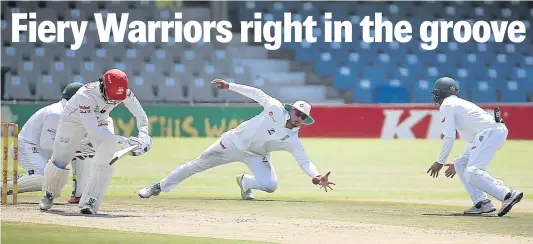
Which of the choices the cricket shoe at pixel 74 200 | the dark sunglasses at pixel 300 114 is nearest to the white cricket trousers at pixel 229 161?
the dark sunglasses at pixel 300 114

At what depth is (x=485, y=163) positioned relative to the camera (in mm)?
13820

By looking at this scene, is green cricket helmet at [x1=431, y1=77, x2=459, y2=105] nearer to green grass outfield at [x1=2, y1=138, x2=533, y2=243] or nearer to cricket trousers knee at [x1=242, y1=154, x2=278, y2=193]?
green grass outfield at [x1=2, y1=138, x2=533, y2=243]

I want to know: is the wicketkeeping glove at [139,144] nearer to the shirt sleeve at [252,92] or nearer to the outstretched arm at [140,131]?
the outstretched arm at [140,131]

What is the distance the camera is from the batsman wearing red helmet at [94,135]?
12.9m

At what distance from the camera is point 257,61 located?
112 ft

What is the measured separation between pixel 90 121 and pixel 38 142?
261 cm

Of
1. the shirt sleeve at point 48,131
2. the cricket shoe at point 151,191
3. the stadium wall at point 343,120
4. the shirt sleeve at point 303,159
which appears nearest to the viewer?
the shirt sleeve at point 303,159

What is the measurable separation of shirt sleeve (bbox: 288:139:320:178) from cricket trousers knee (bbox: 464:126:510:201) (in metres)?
1.91

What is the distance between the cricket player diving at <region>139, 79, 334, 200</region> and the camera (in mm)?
15156

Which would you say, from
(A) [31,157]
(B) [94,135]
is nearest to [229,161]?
(A) [31,157]

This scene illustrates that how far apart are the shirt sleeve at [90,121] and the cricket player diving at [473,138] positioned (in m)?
3.76

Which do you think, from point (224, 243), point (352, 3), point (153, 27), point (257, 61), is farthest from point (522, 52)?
point (224, 243)

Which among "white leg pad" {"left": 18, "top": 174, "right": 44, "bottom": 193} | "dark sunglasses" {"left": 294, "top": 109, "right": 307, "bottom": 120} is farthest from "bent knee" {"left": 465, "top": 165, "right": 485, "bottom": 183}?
"white leg pad" {"left": 18, "top": 174, "right": 44, "bottom": 193}

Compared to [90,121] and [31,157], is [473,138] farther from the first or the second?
[31,157]
